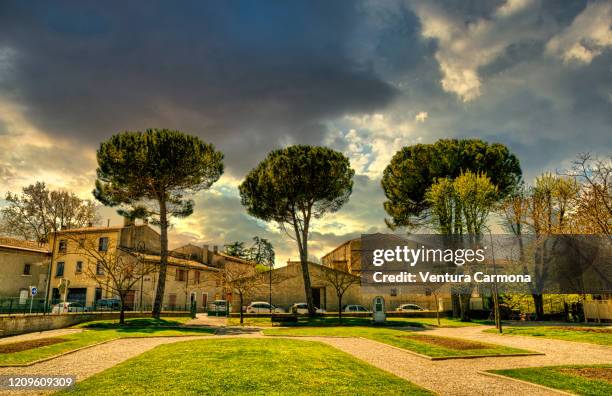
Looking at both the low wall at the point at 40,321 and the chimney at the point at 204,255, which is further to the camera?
the chimney at the point at 204,255

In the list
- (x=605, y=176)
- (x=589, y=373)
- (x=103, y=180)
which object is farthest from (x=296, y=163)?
(x=589, y=373)

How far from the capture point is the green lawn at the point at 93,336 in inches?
513

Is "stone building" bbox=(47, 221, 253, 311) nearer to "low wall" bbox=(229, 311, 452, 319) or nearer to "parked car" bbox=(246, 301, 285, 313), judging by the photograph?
"parked car" bbox=(246, 301, 285, 313)

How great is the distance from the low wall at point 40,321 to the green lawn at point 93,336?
4.25ft

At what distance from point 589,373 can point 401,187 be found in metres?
31.3

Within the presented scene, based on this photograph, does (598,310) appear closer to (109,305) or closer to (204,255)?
(109,305)

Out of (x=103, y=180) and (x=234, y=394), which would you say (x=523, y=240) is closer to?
(x=234, y=394)

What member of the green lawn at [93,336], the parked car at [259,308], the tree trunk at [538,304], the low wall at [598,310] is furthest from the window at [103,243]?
the low wall at [598,310]

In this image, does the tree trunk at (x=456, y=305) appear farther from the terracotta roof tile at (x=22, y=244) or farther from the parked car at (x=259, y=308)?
the terracotta roof tile at (x=22, y=244)

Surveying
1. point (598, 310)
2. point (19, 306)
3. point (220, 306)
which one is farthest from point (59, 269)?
point (598, 310)

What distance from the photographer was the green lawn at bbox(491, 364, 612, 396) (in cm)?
941

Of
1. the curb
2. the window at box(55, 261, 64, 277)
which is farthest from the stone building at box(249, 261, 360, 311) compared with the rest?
the curb

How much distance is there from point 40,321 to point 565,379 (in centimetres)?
2574

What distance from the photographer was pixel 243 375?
10328 millimetres
